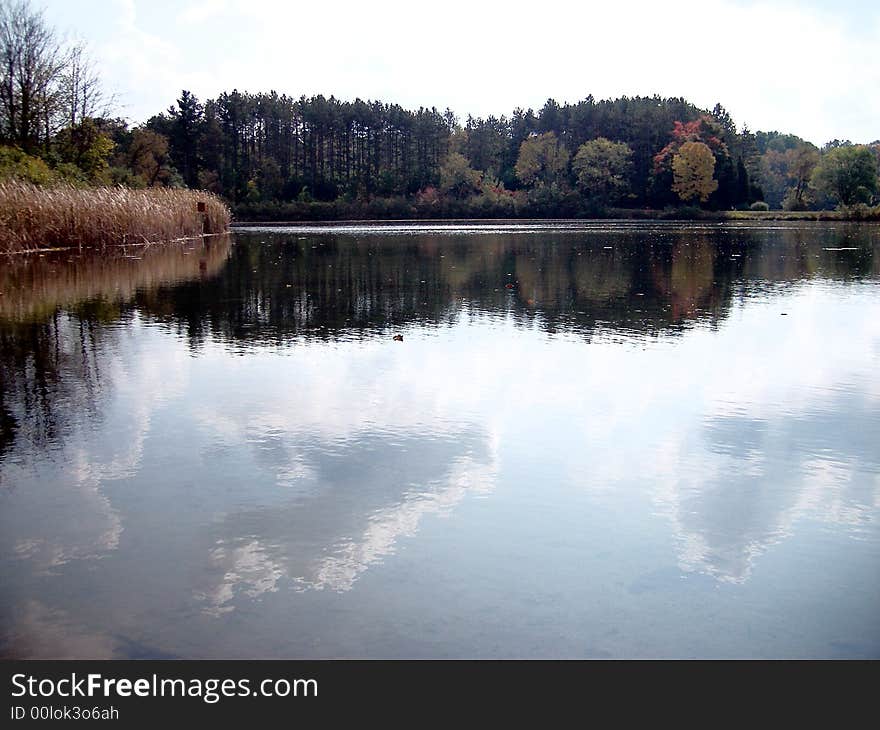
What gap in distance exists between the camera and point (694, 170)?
275 ft

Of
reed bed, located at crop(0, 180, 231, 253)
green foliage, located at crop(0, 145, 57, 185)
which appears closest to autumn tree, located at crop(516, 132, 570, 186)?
reed bed, located at crop(0, 180, 231, 253)

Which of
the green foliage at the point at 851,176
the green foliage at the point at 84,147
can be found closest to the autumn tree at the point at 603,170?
the green foliage at the point at 851,176

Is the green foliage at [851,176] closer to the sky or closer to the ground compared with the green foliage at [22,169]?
closer to the sky

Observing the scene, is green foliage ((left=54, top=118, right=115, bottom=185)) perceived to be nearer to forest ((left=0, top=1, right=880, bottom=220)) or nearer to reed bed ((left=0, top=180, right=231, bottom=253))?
reed bed ((left=0, top=180, right=231, bottom=253))

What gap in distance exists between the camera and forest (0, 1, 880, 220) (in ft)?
263

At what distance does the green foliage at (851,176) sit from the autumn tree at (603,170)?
19.4 meters

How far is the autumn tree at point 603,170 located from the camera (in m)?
85.9

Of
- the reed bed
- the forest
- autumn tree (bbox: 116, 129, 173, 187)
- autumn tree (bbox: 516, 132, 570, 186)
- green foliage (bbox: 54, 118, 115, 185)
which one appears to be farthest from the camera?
autumn tree (bbox: 516, 132, 570, 186)

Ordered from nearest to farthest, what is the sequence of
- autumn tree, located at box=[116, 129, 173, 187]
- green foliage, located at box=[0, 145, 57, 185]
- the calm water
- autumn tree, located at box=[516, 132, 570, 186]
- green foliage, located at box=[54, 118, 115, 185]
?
the calm water → green foliage, located at box=[0, 145, 57, 185] → green foliage, located at box=[54, 118, 115, 185] → autumn tree, located at box=[116, 129, 173, 187] → autumn tree, located at box=[516, 132, 570, 186]

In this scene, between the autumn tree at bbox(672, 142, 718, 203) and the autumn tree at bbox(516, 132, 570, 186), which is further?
the autumn tree at bbox(516, 132, 570, 186)

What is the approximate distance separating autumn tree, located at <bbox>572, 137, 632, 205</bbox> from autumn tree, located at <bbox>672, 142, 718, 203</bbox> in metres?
5.10

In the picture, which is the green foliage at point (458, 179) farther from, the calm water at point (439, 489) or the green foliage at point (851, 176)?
the calm water at point (439, 489)

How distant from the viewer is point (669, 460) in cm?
524
